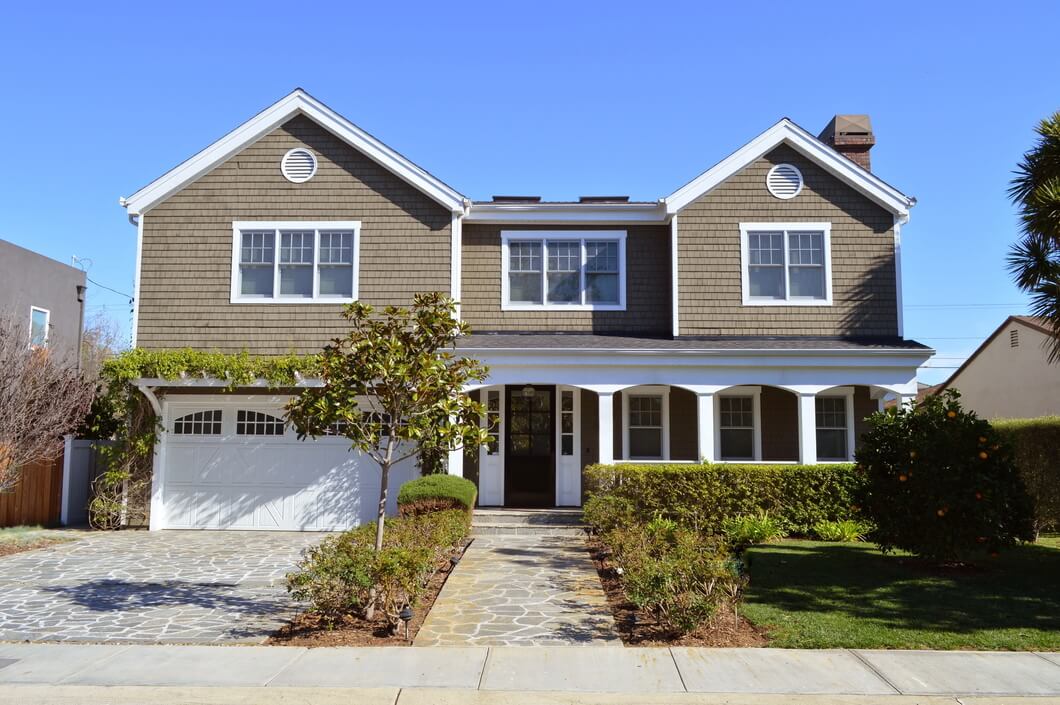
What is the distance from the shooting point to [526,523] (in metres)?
14.2

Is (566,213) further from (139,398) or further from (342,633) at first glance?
(342,633)

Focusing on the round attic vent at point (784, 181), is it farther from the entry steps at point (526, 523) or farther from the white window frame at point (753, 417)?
the entry steps at point (526, 523)

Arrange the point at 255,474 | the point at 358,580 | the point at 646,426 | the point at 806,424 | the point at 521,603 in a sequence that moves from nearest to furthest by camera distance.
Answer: the point at 358,580, the point at 521,603, the point at 806,424, the point at 255,474, the point at 646,426

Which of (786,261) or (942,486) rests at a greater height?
(786,261)

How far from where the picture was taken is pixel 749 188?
16.1 metres

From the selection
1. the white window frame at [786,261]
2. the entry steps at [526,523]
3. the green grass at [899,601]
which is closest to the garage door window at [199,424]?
the entry steps at [526,523]

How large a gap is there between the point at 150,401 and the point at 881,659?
1364 cm

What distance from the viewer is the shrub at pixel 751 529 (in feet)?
41.8

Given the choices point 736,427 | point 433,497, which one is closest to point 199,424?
point 433,497

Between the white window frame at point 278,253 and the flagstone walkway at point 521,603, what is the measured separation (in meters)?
6.21

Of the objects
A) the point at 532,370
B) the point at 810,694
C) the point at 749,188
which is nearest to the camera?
the point at 810,694

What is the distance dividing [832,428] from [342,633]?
11.8m

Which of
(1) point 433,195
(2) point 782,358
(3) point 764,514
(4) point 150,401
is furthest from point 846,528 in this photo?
(4) point 150,401

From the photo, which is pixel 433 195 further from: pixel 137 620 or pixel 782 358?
pixel 137 620
